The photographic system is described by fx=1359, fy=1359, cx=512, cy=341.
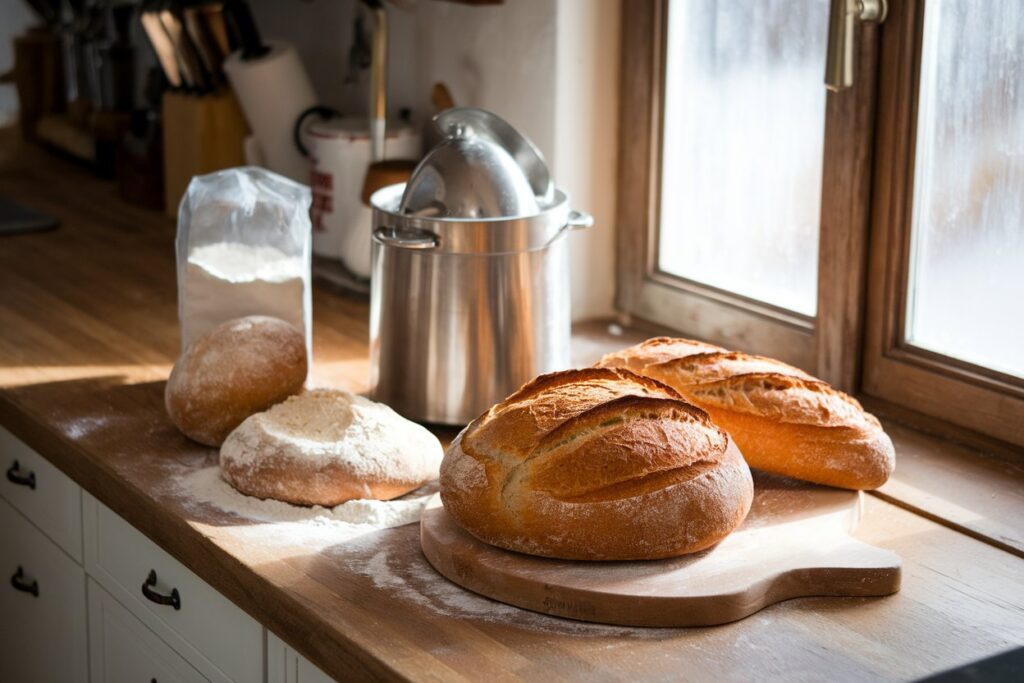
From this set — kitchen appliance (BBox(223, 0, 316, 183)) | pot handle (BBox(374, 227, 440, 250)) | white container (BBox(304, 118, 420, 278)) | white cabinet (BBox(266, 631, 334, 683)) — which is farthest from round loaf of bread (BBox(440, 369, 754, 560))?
kitchen appliance (BBox(223, 0, 316, 183))

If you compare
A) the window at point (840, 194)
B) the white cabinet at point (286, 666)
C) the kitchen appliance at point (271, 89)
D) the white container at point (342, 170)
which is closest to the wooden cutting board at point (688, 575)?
the white cabinet at point (286, 666)

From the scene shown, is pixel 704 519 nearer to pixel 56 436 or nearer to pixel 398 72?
pixel 56 436

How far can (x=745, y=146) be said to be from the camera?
169 cm

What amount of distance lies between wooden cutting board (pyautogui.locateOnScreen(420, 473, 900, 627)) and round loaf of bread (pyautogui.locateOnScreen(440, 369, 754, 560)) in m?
0.02

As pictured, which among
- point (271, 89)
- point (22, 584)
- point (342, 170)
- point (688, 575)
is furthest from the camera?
point (271, 89)

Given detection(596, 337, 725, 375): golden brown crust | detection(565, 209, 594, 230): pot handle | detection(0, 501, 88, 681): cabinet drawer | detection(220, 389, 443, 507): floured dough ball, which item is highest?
detection(565, 209, 594, 230): pot handle

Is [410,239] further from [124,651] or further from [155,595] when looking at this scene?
[124,651]

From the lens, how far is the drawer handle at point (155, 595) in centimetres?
127

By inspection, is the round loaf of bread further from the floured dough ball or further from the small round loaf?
the small round loaf

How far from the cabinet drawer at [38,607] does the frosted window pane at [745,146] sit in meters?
0.87

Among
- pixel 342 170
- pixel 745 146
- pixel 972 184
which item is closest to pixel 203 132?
pixel 342 170

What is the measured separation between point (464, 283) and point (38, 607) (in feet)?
2.23

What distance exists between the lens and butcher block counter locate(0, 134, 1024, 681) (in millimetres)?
972

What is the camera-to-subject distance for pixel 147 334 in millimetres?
1771
